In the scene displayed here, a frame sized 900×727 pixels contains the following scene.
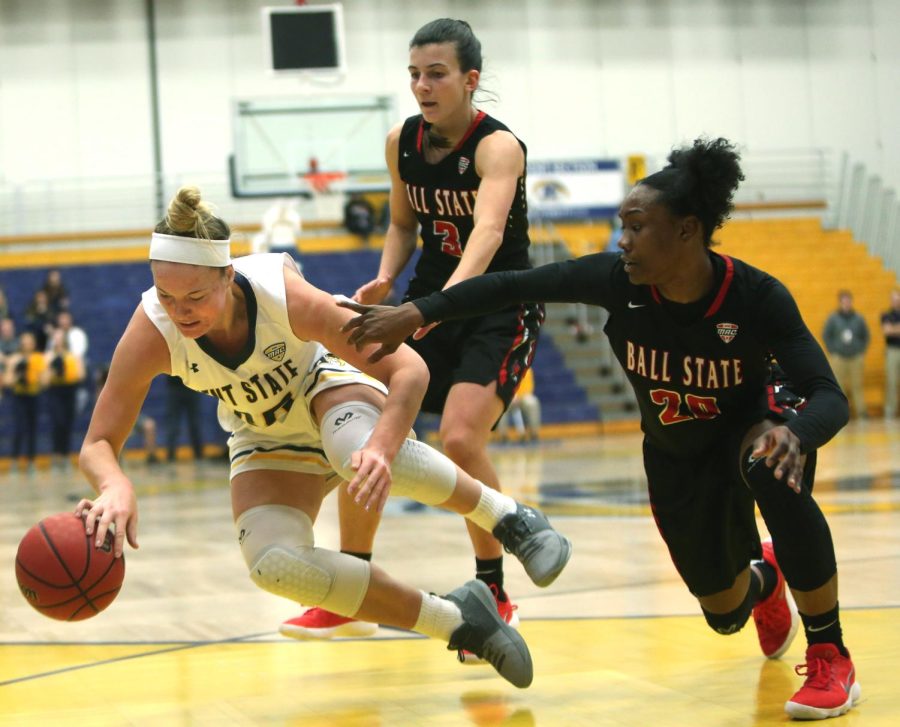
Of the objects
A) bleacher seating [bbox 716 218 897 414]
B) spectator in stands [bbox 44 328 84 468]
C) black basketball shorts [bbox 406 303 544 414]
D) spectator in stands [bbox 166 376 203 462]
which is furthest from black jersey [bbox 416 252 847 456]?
bleacher seating [bbox 716 218 897 414]

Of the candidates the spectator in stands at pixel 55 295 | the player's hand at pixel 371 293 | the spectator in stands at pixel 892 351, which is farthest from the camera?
the spectator in stands at pixel 892 351

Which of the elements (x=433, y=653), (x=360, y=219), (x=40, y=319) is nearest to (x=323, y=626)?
(x=433, y=653)

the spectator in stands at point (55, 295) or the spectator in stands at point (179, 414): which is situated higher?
the spectator in stands at point (55, 295)

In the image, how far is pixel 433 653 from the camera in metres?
4.57

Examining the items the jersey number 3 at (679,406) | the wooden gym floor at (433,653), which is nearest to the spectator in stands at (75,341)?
the wooden gym floor at (433,653)

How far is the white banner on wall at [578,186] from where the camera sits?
73.0 ft

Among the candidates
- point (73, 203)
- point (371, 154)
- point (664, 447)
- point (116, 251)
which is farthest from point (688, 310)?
point (73, 203)

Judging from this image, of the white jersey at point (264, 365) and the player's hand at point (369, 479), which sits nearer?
the player's hand at point (369, 479)

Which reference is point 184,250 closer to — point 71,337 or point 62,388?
point 62,388

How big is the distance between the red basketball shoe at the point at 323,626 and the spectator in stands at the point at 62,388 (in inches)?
466

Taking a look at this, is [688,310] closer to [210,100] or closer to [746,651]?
[746,651]

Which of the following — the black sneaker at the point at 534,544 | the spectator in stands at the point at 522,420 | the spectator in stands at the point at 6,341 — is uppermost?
the spectator in stands at the point at 6,341

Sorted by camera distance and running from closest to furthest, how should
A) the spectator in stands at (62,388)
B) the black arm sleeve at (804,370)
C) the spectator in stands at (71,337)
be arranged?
the black arm sleeve at (804,370) → the spectator in stands at (62,388) → the spectator in stands at (71,337)

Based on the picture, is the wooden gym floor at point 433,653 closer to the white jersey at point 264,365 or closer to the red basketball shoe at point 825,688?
the red basketball shoe at point 825,688
